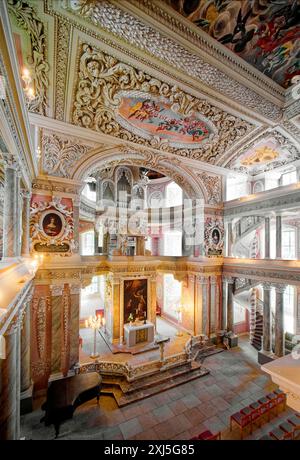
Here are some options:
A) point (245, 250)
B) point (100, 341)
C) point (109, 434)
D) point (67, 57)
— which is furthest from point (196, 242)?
point (67, 57)

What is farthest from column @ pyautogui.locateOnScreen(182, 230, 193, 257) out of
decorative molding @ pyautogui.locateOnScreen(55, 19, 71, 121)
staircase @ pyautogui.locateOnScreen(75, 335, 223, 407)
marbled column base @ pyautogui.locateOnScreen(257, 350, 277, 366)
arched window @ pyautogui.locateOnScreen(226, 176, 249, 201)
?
decorative molding @ pyautogui.locateOnScreen(55, 19, 71, 121)

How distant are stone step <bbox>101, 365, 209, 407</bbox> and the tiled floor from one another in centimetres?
13

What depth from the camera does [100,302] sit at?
46.9ft

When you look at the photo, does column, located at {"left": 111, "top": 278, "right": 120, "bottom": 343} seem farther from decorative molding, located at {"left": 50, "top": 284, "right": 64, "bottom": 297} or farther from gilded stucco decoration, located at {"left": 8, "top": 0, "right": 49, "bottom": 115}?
gilded stucco decoration, located at {"left": 8, "top": 0, "right": 49, "bottom": 115}

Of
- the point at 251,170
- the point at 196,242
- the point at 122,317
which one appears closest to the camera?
the point at 122,317

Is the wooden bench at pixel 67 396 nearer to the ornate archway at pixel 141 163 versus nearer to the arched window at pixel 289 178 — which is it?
the ornate archway at pixel 141 163

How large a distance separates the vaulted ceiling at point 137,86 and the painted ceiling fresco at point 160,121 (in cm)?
4

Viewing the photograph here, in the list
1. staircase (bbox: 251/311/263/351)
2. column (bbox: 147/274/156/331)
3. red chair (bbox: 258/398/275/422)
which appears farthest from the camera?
staircase (bbox: 251/311/263/351)

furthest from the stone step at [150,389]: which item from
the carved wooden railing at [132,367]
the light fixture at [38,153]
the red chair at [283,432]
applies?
the light fixture at [38,153]

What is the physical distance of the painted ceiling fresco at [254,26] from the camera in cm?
379

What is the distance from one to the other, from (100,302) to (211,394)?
9772 mm

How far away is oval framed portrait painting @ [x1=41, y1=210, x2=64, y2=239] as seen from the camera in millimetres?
6547

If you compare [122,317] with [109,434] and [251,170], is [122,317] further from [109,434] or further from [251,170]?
[251,170]

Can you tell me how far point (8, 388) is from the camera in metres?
2.93
